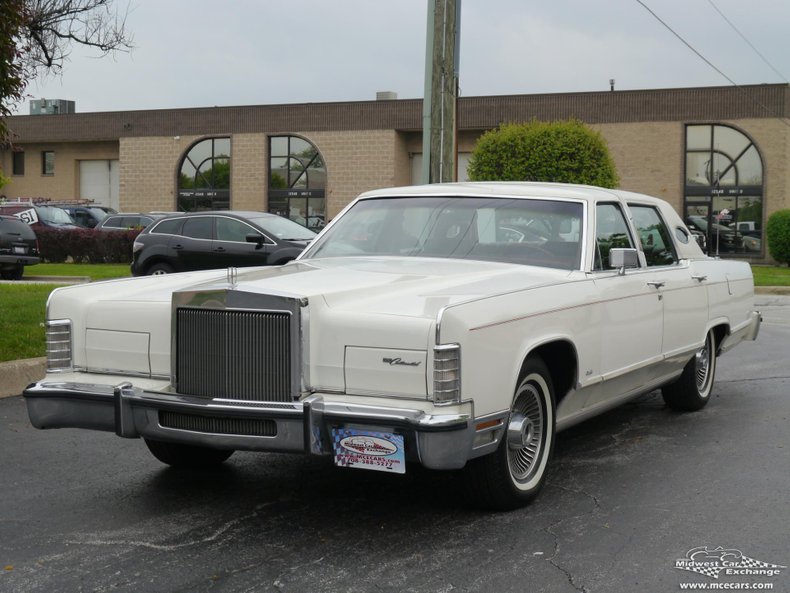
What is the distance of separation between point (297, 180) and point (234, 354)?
4057 centimetres

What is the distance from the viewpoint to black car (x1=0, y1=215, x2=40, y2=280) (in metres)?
23.1

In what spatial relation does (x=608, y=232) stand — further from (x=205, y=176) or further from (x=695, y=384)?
(x=205, y=176)

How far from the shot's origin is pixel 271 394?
4816 mm

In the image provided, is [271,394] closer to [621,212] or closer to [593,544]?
[593,544]

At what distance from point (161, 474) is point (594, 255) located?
9.38ft

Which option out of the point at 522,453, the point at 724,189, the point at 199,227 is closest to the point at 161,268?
the point at 199,227

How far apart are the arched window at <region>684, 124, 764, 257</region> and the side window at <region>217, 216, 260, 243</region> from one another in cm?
A: 2293

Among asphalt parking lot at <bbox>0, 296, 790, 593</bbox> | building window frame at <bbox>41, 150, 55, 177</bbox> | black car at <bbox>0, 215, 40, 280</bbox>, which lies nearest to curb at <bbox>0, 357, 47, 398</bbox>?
asphalt parking lot at <bbox>0, 296, 790, 593</bbox>

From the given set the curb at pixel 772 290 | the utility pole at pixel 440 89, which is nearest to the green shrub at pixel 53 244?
the utility pole at pixel 440 89

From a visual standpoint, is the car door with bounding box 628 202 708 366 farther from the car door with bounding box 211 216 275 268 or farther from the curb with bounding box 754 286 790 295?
the curb with bounding box 754 286 790 295

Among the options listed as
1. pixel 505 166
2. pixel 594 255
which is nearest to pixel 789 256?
pixel 505 166

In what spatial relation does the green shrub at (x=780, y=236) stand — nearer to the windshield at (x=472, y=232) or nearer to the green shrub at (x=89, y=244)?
the green shrub at (x=89, y=244)

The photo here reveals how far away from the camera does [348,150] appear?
43625mm

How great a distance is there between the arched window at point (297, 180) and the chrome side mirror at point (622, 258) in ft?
124
